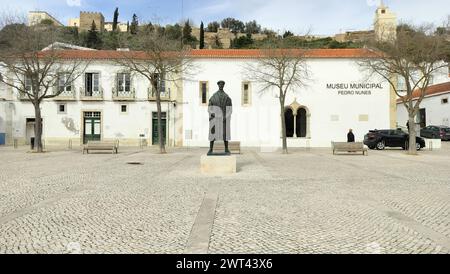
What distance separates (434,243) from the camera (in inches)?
203

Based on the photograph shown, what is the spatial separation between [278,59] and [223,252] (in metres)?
24.0

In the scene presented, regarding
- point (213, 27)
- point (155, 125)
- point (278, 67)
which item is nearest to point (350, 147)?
point (278, 67)

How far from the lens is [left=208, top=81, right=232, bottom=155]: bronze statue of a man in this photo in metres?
13.6

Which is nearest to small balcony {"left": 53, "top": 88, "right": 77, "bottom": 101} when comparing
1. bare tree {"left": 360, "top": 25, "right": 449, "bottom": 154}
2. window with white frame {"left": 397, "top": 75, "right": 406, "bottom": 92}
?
bare tree {"left": 360, "top": 25, "right": 449, "bottom": 154}

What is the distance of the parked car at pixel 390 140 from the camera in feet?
90.6

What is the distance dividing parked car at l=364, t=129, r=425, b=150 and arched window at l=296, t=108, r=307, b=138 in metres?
8.08

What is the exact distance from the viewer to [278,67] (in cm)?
2703

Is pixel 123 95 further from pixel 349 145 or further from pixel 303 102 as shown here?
pixel 349 145

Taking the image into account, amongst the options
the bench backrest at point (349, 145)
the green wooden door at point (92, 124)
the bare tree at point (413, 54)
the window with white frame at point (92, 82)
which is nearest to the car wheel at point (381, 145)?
the bare tree at point (413, 54)

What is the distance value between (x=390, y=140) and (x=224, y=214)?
24.1 m

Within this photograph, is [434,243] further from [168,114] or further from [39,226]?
[168,114]

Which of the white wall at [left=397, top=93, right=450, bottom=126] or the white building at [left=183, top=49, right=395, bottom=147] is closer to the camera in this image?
the white building at [left=183, top=49, right=395, bottom=147]

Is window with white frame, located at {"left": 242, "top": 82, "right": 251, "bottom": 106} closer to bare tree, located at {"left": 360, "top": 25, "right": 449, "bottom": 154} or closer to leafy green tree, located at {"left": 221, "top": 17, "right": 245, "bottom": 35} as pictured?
bare tree, located at {"left": 360, "top": 25, "right": 449, "bottom": 154}

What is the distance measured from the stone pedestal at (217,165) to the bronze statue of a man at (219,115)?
0.43m
